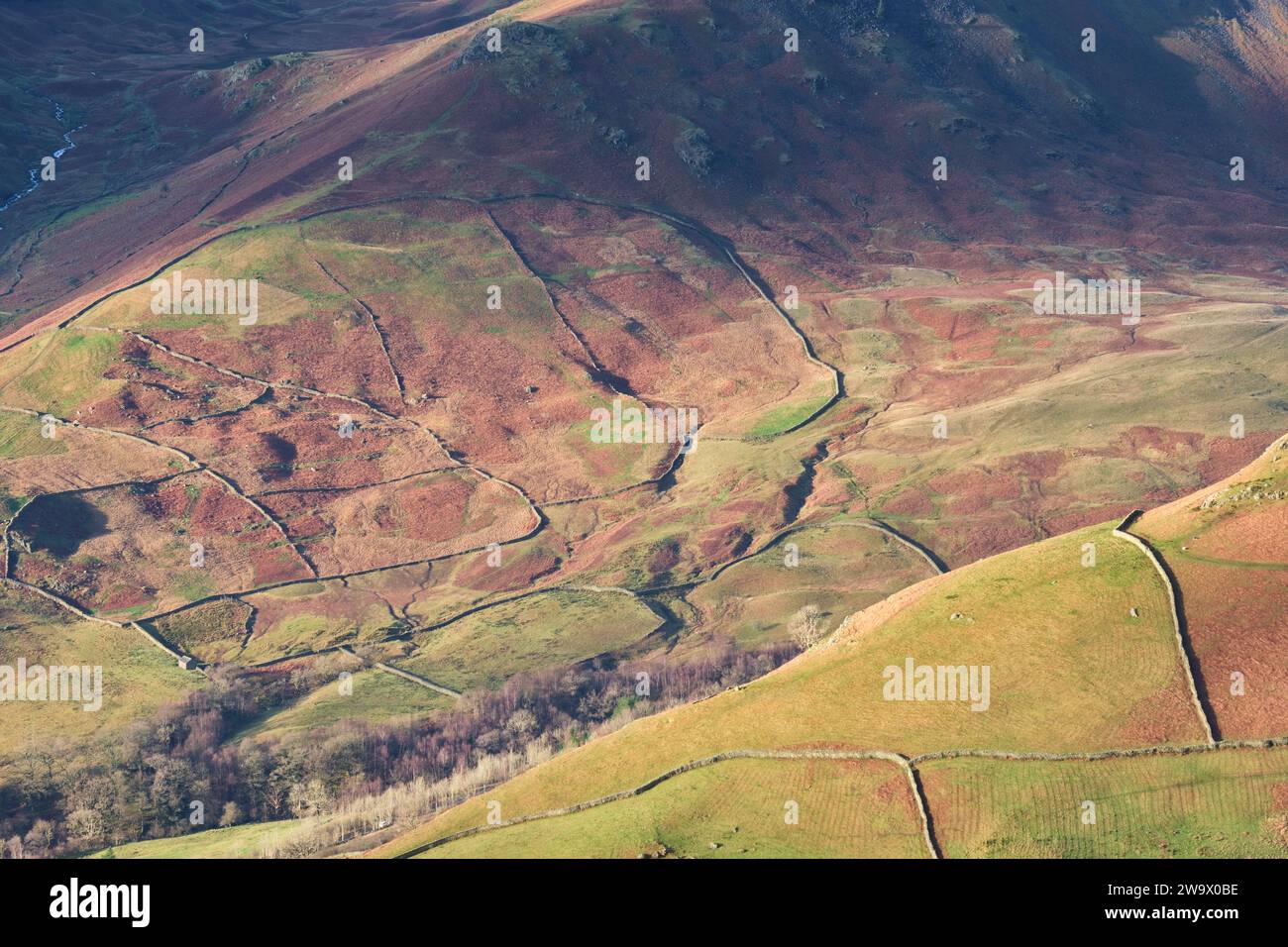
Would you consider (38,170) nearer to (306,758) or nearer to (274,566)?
(274,566)

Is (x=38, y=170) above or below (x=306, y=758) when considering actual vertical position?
above

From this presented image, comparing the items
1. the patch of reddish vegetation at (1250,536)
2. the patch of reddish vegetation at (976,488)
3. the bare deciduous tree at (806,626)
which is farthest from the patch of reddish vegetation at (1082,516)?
the patch of reddish vegetation at (1250,536)

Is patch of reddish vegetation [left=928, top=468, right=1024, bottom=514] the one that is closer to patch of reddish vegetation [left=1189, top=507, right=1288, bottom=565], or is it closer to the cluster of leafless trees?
the cluster of leafless trees

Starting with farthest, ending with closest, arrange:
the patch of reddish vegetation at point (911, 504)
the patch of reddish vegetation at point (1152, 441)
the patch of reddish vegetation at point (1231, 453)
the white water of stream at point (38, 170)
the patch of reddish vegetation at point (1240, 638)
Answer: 1. the white water of stream at point (38, 170)
2. the patch of reddish vegetation at point (1152, 441)
3. the patch of reddish vegetation at point (911, 504)
4. the patch of reddish vegetation at point (1231, 453)
5. the patch of reddish vegetation at point (1240, 638)

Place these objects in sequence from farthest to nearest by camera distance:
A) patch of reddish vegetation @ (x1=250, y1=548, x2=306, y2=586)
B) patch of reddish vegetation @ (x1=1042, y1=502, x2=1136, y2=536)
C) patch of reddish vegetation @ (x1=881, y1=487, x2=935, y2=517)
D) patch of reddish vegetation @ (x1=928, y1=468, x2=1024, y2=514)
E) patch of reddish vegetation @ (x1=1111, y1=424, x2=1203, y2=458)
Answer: patch of reddish vegetation @ (x1=1111, y1=424, x2=1203, y2=458) < patch of reddish vegetation @ (x1=881, y1=487, x2=935, y2=517) < patch of reddish vegetation @ (x1=928, y1=468, x2=1024, y2=514) < patch of reddish vegetation @ (x1=250, y1=548, x2=306, y2=586) < patch of reddish vegetation @ (x1=1042, y1=502, x2=1136, y2=536)

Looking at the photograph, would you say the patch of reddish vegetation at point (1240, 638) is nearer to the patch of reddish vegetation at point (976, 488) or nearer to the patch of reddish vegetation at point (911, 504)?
the patch of reddish vegetation at point (976, 488)

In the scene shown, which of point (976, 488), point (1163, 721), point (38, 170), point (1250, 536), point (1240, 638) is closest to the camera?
point (1163, 721)

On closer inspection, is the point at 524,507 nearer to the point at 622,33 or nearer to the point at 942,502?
the point at 942,502

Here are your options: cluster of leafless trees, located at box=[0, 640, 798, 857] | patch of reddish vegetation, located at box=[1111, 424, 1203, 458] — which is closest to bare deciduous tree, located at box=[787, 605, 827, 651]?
cluster of leafless trees, located at box=[0, 640, 798, 857]

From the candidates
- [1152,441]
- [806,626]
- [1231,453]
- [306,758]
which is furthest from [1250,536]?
[306,758]

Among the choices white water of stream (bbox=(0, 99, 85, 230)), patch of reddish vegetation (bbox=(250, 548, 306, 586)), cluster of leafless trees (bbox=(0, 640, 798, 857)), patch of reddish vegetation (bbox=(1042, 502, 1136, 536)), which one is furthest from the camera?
white water of stream (bbox=(0, 99, 85, 230))

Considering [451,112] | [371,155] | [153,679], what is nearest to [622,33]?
[451,112]
